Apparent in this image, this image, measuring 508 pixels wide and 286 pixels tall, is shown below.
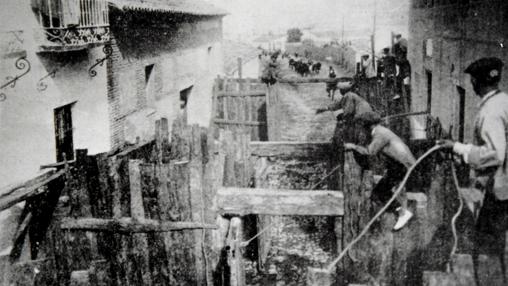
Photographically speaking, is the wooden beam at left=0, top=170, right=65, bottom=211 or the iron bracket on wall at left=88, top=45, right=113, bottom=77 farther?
the iron bracket on wall at left=88, top=45, right=113, bottom=77

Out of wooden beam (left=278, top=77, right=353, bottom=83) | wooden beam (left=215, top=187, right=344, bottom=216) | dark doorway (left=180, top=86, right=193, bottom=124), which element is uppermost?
wooden beam (left=278, top=77, right=353, bottom=83)

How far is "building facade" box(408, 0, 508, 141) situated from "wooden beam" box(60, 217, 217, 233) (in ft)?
19.3

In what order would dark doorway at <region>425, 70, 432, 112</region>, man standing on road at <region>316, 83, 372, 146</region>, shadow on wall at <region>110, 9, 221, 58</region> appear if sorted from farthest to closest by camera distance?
dark doorway at <region>425, 70, 432, 112</region>
shadow on wall at <region>110, 9, 221, 58</region>
man standing on road at <region>316, 83, 372, 146</region>

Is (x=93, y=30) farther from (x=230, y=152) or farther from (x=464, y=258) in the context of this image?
(x=464, y=258)

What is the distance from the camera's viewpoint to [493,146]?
414 centimetres

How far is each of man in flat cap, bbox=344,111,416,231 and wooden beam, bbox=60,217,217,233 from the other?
1.76 m

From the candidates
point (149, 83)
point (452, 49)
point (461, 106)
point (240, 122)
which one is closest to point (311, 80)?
point (240, 122)

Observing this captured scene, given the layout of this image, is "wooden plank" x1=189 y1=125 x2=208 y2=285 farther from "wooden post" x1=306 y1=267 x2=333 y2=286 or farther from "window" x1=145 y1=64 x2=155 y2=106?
"window" x1=145 y1=64 x2=155 y2=106

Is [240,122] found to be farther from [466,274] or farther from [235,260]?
[466,274]

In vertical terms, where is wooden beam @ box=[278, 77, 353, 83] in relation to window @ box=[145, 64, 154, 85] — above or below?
below

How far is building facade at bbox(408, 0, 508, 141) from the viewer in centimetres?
865

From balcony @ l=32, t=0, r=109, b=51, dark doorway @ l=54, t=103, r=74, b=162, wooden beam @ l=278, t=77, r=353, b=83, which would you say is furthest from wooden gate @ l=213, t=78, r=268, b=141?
balcony @ l=32, t=0, r=109, b=51

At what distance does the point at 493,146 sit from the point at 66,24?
7096mm

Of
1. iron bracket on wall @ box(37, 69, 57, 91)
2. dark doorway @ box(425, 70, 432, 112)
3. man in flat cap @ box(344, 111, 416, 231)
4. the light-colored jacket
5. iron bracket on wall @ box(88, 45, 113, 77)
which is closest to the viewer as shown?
the light-colored jacket
